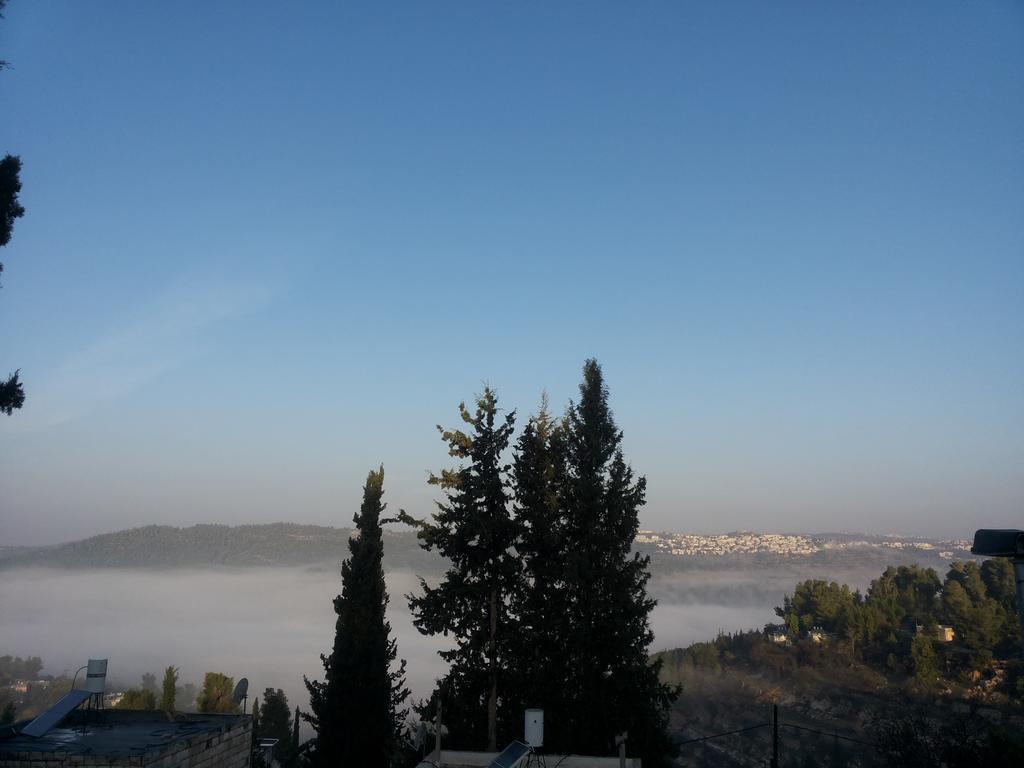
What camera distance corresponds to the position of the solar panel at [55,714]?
1307 cm

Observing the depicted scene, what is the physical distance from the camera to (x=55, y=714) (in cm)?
1363

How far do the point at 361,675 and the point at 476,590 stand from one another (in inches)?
280

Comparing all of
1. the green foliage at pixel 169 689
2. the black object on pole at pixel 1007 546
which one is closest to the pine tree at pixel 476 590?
the black object on pole at pixel 1007 546

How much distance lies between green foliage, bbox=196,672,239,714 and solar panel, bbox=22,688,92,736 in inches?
1982

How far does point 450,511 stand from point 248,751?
9036mm

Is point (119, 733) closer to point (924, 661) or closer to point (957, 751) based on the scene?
point (957, 751)

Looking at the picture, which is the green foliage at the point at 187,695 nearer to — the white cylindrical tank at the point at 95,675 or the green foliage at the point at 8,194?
the white cylindrical tank at the point at 95,675

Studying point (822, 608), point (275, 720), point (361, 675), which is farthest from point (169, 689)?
point (822, 608)

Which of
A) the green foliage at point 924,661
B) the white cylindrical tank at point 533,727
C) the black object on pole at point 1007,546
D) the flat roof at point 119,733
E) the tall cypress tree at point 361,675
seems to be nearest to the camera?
the black object on pole at point 1007,546

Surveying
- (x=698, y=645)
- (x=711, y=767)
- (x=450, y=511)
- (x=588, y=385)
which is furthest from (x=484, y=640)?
(x=698, y=645)

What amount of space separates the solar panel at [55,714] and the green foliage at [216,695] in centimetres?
5035

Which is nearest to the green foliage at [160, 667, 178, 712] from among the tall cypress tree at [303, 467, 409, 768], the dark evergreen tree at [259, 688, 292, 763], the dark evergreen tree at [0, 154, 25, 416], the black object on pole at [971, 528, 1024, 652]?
the dark evergreen tree at [259, 688, 292, 763]

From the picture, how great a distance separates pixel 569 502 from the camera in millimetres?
23625

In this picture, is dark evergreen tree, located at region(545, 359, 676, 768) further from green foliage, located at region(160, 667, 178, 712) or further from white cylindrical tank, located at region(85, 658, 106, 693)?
green foliage, located at region(160, 667, 178, 712)
